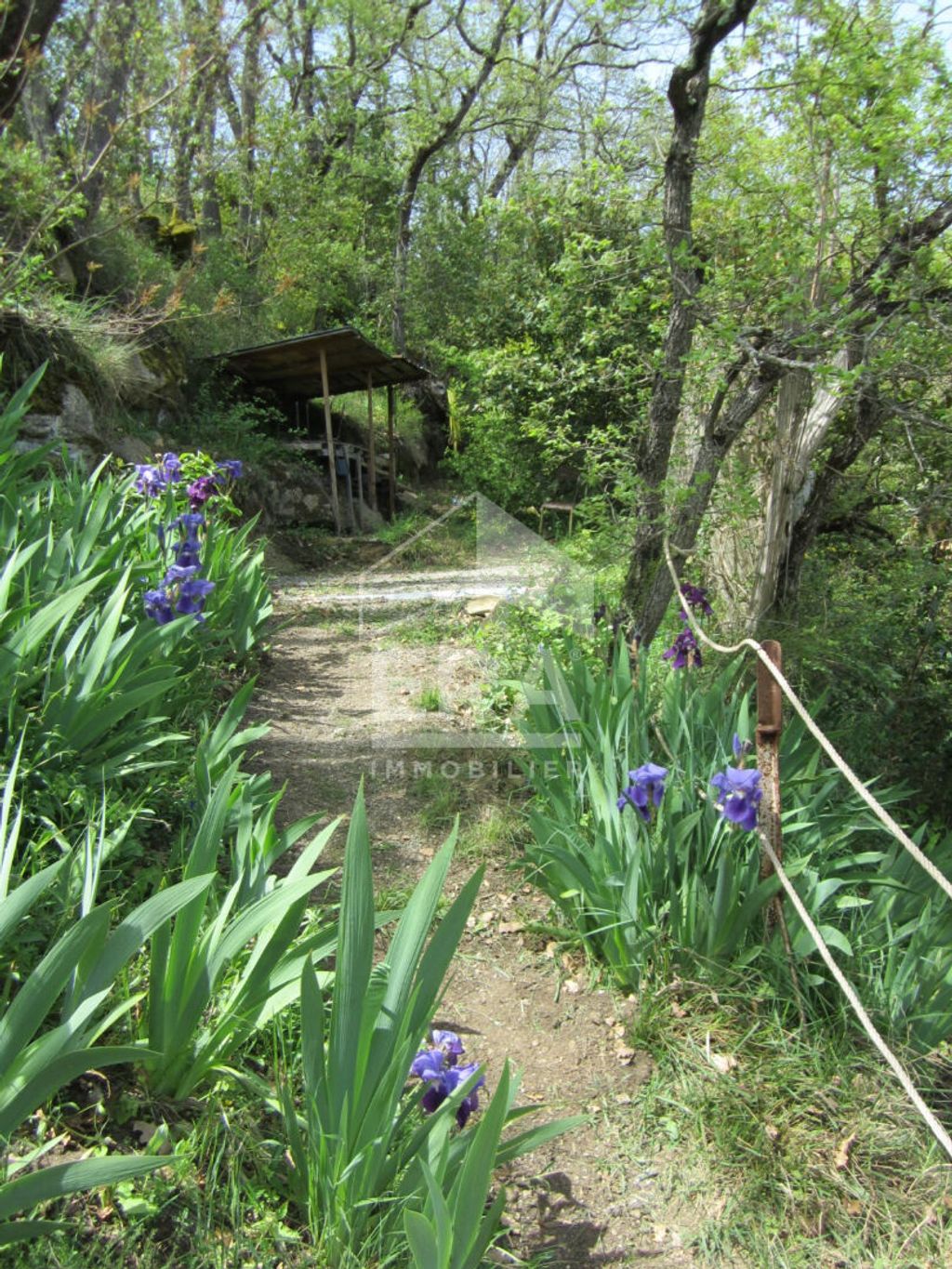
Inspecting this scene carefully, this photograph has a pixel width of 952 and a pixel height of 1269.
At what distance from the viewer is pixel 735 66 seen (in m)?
4.52

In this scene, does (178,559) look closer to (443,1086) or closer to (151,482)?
(151,482)

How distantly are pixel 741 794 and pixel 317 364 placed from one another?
34.0ft

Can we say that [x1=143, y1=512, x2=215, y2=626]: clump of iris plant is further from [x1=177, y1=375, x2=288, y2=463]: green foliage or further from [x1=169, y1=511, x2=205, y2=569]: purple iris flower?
[x1=177, y1=375, x2=288, y2=463]: green foliage

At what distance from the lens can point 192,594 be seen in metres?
3.08

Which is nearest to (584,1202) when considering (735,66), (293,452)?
(735,66)

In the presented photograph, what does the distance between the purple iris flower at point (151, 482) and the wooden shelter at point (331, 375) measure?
6394mm

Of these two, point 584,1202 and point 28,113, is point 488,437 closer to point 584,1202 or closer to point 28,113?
point 28,113

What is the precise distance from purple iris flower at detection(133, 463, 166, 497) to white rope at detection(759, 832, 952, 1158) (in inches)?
125

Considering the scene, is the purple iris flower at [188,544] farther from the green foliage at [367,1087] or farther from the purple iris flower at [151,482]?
the green foliage at [367,1087]

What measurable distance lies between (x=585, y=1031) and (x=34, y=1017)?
1.65 meters

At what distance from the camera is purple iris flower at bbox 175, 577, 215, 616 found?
121 inches

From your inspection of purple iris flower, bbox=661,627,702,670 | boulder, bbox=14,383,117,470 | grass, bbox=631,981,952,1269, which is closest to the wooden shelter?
boulder, bbox=14,383,117,470

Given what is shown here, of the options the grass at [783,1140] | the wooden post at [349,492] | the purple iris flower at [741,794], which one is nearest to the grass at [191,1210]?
the grass at [783,1140]

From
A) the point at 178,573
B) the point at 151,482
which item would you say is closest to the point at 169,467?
the point at 151,482
